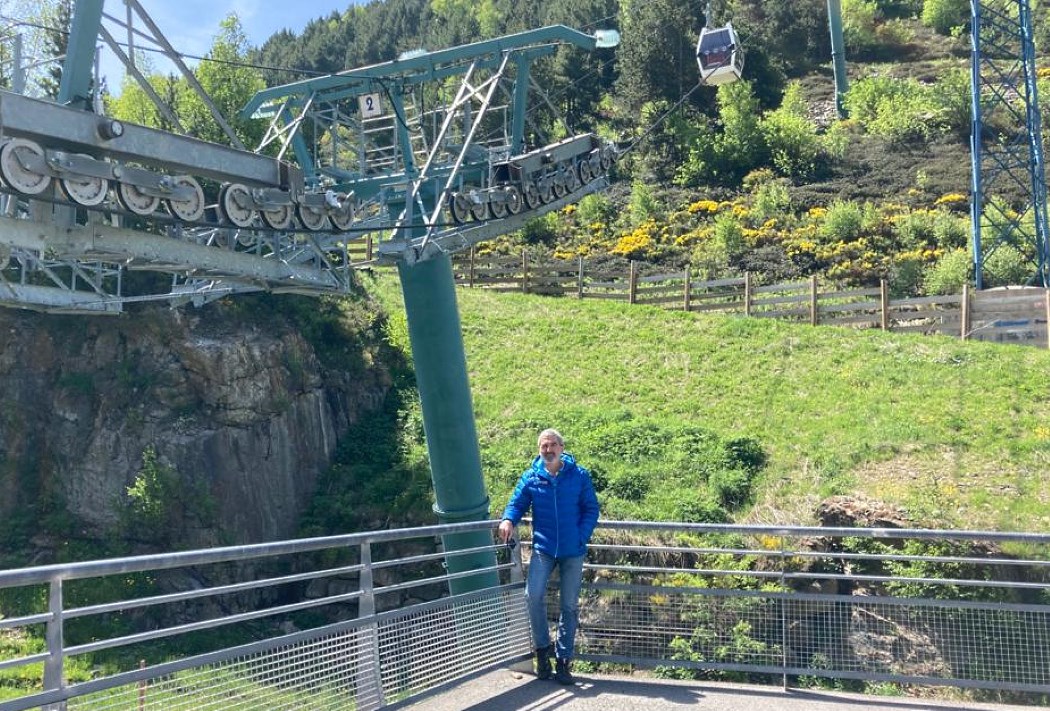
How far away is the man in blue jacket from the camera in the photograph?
724 cm

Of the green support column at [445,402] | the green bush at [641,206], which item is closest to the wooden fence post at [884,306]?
the green support column at [445,402]

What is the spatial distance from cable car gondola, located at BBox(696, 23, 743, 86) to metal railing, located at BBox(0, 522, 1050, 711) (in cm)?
971

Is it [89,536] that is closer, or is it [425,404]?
[425,404]

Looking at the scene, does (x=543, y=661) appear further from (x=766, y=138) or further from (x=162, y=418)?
(x=766, y=138)

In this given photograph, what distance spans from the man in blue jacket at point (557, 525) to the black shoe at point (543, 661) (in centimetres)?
11

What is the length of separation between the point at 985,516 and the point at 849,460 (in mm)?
2695

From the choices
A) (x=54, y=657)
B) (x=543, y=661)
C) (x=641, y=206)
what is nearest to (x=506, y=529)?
(x=543, y=661)

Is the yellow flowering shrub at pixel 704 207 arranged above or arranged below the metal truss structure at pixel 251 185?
above

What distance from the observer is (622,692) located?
282 inches

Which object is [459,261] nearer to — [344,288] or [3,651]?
[344,288]

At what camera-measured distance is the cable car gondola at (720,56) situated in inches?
780

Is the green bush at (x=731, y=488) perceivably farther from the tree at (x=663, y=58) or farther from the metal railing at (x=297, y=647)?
the tree at (x=663, y=58)

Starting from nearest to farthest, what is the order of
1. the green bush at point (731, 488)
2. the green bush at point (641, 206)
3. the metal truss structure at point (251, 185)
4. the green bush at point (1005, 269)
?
1. the metal truss structure at point (251, 185)
2. the green bush at point (731, 488)
3. the green bush at point (1005, 269)
4. the green bush at point (641, 206)

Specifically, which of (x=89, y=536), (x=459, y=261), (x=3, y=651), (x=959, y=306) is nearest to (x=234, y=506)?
(x=89, y=536)
